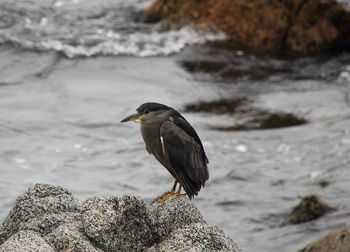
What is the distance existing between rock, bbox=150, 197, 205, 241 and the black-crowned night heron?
0.54 metres

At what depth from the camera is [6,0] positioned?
15.8 m

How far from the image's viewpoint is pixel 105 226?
186 inches

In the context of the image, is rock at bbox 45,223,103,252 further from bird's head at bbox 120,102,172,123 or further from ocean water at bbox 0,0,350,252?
ocean water at bbox 0,0,350,252

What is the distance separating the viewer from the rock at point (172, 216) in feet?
16.7

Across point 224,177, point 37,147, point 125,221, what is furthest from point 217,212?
point 125,221

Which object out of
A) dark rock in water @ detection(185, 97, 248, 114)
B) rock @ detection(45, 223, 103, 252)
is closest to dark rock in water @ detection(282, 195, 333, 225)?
dark rock in water @ detection(185, 97, 248, 114)

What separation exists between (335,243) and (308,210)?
194 cm

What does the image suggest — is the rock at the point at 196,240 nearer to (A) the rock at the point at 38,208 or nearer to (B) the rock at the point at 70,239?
(B) the rock at the point at 70,239

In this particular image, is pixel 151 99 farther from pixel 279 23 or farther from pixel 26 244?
pixel 26 244

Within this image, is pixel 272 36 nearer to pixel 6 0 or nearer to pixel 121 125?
pixel 121 125

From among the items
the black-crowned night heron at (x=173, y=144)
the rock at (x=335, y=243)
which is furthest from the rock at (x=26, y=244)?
the rock at (x=335, y=243)

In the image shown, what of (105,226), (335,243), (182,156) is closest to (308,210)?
(335,243)

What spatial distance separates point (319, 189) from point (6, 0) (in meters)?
8.94

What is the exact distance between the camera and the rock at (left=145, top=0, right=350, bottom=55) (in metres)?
13.6
